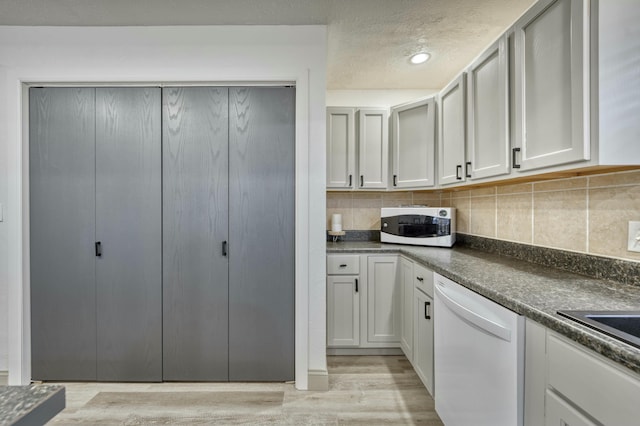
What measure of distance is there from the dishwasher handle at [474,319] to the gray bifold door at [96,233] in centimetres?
181

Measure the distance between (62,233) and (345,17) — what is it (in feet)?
7.67

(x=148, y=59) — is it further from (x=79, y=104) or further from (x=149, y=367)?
(x=149, y=367)

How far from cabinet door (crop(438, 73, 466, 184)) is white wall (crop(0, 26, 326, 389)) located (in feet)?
3.06

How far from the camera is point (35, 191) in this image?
2105mm

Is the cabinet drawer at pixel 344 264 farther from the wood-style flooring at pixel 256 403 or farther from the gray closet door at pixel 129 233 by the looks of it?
the gray closet door at pixel 129 233

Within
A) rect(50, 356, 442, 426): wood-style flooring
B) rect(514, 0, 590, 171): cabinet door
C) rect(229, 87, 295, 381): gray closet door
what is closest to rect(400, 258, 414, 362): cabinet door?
rect(50, 356, 442, 426): wood-style flooring

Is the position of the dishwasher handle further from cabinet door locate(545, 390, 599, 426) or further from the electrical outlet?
the electrical outlet

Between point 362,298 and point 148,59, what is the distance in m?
2.30

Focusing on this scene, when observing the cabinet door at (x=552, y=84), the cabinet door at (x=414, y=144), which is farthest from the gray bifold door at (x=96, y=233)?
the cabinet door at (x=552, y=84)

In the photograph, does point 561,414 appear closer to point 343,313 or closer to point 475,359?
point 475,359

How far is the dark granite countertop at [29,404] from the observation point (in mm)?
460

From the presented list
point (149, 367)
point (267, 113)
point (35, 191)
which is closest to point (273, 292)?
point (149, 367)

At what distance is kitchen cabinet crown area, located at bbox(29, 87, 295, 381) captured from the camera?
2.10 metres

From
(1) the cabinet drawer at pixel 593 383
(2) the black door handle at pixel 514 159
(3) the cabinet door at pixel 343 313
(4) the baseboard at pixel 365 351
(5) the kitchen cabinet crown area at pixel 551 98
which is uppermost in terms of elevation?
(5) the kitchen cabinet crown area at pixel 551 98
